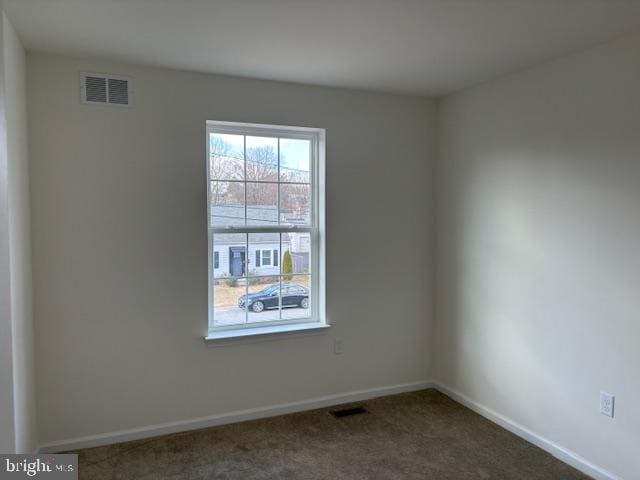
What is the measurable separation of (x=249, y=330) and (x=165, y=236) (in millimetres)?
890

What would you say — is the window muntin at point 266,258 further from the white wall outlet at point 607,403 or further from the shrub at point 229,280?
the white wall outlet at point 607,403

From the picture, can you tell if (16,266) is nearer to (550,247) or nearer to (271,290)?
(271,290)

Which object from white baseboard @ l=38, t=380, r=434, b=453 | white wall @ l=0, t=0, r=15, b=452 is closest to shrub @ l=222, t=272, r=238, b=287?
white baseboard @ l=38, t=380, r=434, b=453

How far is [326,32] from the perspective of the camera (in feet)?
7.71

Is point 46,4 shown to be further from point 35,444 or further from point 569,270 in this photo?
point 569,270

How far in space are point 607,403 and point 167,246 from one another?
2.72m

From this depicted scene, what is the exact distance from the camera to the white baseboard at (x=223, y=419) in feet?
9.32

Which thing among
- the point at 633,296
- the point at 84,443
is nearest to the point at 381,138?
the point at 633,296

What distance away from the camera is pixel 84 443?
9.34 ft

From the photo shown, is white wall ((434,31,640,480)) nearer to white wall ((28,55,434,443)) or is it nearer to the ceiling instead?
the ceiling

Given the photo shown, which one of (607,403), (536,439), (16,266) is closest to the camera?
(16,266)

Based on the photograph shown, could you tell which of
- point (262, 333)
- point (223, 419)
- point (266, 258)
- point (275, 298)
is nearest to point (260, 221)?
point (266, 258)

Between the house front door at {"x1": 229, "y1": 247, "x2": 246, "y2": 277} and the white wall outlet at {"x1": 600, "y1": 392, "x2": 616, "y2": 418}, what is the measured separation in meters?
2.32

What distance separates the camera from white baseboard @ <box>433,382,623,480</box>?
2576mm
